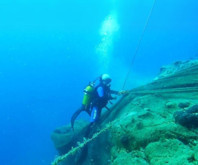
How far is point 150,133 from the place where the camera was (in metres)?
3.66

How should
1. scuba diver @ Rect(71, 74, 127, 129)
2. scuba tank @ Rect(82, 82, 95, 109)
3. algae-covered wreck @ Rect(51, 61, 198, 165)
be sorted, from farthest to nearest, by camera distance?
scuba tank @ Rect(82, 82, 95, 109), scuba diver @ Rect(71, 74, 127, 129), algae-covered wreck @ Rect(51, 61, 198, 165)

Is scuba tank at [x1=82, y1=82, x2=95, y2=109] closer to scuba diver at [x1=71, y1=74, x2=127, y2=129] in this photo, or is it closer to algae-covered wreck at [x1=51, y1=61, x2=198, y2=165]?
scuba diver at [x1=71, y1=74, x2=127, y2=129]

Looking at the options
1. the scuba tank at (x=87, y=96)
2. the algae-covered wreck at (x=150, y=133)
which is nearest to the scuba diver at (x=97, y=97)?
the scuba tank at (x=87, y=96)

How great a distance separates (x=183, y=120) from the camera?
3.47 metres

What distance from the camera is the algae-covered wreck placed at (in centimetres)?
318

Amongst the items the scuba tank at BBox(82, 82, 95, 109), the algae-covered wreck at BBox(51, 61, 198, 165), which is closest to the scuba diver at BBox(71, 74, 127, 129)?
the scuba tank at BBox(82, 82, 95, 109)

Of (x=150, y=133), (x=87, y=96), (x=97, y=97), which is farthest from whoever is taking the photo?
(x=87, y=96)

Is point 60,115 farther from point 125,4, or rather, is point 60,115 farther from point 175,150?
point 125,4

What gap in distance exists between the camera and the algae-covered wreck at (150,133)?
3184mm

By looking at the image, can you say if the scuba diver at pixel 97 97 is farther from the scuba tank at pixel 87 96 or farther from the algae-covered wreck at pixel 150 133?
the algae-covered wreck at pixel 150 133

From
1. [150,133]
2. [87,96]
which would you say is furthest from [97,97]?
[150,133]

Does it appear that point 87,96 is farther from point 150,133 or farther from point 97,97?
point 150,133

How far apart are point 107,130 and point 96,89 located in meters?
2.74

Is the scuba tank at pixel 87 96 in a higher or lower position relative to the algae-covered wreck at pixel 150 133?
higher
